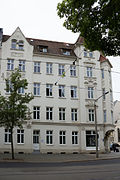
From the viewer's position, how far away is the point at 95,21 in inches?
370

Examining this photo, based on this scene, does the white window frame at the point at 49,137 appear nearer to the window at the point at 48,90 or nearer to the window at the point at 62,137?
the window at the point at 62,137

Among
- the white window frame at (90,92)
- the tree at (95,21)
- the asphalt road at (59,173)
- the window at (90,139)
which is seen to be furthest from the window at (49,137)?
the tree at (95,21)

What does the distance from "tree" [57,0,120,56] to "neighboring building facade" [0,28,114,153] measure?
948 inches

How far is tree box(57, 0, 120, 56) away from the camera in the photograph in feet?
29.0

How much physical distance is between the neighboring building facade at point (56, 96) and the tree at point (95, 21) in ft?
79.0

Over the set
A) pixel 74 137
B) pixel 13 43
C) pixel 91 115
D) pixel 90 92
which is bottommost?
pixel 74 137

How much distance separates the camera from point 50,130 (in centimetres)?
3422

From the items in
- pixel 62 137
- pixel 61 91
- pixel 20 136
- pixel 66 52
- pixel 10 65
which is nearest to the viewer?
pixel 20 136

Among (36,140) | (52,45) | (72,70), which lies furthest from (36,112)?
(52,45)

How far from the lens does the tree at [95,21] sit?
8844 mm

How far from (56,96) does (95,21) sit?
26.5 metres

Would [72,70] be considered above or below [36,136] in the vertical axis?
above

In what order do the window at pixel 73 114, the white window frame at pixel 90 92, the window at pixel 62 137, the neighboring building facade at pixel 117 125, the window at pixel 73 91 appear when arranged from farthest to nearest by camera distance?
the neighboring building facade at pixel 117 125 < the white window frame at pixel 90 92 < the window at pixel 73 91 < the window at pixel 73 114 < the window at pixel 62 137

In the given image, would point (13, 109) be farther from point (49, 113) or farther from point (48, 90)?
point (48, 90)
